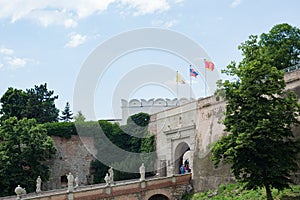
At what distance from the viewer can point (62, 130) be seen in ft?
105

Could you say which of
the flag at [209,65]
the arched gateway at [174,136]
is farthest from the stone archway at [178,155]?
the flag at [209,65]

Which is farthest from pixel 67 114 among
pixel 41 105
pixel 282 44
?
pixel 282 44

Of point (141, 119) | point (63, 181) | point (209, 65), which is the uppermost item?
point (209, 65)

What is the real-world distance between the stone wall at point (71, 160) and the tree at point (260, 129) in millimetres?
19737

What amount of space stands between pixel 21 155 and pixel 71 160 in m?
7.21

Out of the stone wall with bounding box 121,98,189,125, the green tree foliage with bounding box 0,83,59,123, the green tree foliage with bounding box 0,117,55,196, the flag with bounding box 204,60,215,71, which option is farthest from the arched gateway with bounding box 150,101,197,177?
the green tree foliage with bounding box 0,83,59,123

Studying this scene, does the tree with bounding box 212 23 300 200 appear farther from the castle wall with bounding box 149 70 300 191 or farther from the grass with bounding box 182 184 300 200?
the castle wall with bounding box 149 70 300 191

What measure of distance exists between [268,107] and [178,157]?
14.5 m

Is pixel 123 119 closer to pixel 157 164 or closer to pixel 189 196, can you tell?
pixel 157 164

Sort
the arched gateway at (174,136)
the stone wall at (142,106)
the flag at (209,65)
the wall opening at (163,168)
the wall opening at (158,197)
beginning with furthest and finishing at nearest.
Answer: the stone wall at (142,106), the wall opening at (163,168), the arched gateway at (174,136), the flag at (209,65), the wall opening at (158,197)

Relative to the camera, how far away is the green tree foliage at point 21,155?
970 inches

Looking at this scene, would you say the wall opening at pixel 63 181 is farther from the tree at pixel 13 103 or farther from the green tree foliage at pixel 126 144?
the tree at pixel 13 103

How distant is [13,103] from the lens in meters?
34.8

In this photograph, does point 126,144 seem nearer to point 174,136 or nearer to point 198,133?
point 174,136
